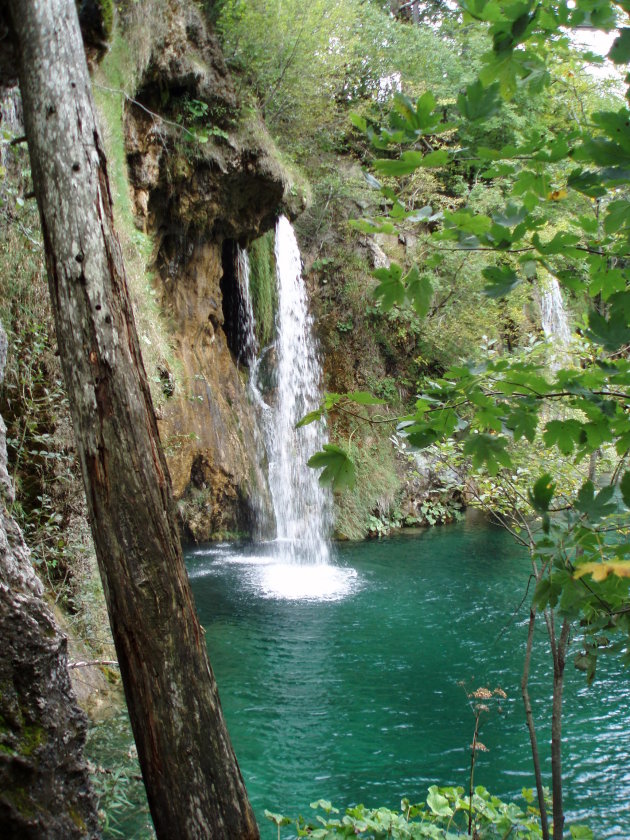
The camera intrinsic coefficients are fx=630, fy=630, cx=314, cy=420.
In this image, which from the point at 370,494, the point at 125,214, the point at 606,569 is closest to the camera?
the point at 606,569

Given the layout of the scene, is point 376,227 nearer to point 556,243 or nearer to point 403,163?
point 403,163

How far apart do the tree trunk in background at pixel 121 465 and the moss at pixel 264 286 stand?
9.73m

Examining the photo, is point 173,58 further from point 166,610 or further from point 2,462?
point 166,610

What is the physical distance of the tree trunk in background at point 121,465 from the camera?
7.48 feet

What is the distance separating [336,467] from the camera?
153 cm

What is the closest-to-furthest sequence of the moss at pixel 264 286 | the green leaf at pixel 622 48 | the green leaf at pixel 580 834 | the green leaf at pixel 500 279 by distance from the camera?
the green leaf at pixel 622 48 < the green leaf at pixel 500 279 < the green leaf at pixel 580 834 < the moss at pixel 264 286

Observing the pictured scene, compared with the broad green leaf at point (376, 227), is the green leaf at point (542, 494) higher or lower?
lower

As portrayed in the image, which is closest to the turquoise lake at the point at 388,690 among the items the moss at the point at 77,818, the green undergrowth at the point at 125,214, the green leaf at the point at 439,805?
the green leaf at the point at 439,805

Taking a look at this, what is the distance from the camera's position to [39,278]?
462 cm

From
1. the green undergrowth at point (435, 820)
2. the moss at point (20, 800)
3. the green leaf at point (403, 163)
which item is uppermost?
the green leaf at point (403, 163)

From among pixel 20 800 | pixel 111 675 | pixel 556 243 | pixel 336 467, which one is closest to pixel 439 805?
pixel 20 800

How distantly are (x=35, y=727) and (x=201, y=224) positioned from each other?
8624mm

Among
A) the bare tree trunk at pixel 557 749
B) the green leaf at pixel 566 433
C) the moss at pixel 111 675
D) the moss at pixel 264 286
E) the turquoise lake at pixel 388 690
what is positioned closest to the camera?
the green leaf at pixel 566 433

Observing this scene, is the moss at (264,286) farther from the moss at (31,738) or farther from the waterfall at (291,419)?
the moss at (31,738)
